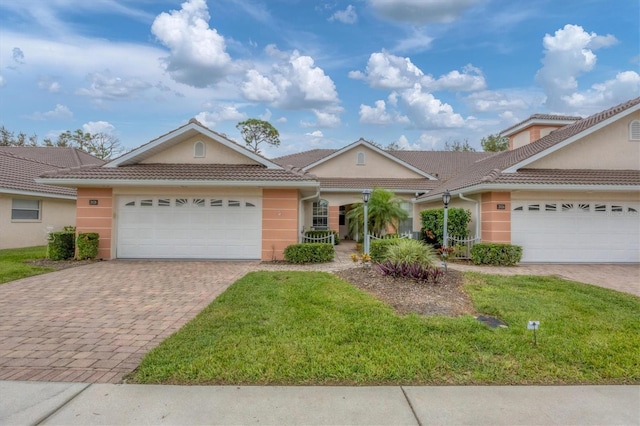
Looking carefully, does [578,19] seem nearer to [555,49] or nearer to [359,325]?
[555,49]

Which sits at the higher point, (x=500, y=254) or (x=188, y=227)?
(x=188, y=227)

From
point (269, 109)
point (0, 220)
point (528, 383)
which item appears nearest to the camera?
point (528, 383)

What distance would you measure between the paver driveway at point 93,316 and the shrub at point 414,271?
3924 millimetres

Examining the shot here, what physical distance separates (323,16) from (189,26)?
5.11 meters

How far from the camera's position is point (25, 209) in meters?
15.9

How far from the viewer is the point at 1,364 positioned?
3.81m

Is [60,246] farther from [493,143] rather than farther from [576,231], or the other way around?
[493,143]

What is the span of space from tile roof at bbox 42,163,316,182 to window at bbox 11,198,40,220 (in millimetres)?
5737

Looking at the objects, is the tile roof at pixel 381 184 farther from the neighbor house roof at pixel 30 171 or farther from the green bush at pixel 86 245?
the neighbor house roof at pixel 30 171

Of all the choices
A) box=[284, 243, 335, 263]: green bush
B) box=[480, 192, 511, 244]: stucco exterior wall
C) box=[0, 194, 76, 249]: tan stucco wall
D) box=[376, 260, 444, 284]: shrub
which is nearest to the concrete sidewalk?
box=[376, 260, 444, 284]: shrub

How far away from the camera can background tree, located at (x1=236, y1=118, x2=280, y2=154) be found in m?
41.4

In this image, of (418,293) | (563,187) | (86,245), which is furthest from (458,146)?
(86,245)

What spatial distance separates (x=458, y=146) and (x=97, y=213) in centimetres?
4468

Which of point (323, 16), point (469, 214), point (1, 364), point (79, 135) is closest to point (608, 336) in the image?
point (1, 364)
